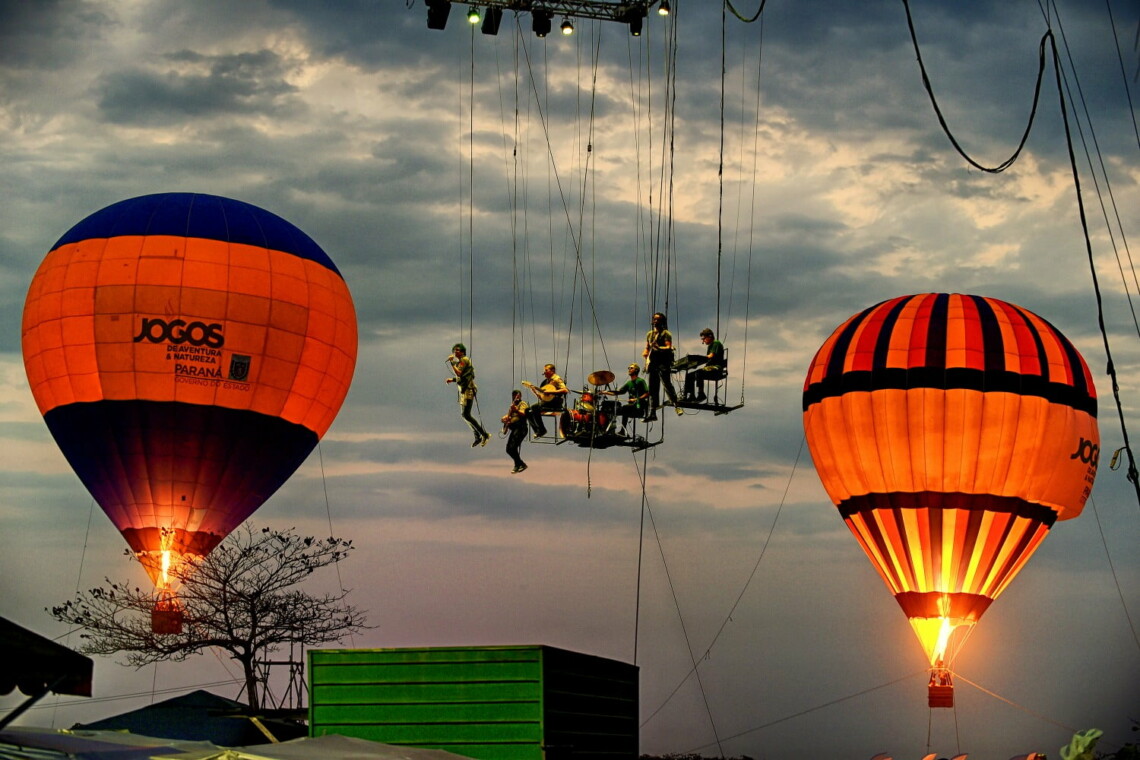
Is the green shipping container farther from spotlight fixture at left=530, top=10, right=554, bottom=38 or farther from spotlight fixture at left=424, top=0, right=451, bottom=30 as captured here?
spotlight fixture at left=530, top=10, right=554, bottom=38

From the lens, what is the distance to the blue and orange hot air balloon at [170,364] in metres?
39.3

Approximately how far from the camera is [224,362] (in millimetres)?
39625

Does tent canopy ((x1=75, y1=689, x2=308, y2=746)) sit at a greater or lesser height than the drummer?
lesser

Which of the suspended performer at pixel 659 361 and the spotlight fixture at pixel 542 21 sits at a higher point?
the spotlight fixture at pixel 542 21

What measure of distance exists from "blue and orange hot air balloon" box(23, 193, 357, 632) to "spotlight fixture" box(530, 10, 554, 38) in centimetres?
894

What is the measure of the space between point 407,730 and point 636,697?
504 cm

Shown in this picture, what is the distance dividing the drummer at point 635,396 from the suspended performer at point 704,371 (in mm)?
892

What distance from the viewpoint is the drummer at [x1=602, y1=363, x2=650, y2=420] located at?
33.0 meters

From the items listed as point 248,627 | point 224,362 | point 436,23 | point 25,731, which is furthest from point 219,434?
point 25,731

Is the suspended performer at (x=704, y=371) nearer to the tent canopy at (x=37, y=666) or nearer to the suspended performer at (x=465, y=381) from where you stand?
the suspended performer at (x=465, y=381)

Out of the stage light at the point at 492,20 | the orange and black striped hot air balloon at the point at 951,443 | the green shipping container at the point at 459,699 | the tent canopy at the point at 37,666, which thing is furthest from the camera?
the orange and black striped hot air balloon at the point at 951,443

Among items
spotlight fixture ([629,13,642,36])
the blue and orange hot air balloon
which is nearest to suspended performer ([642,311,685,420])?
spotlight fixture ([629,13,642,36])

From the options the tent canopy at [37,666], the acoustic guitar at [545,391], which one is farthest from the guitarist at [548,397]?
the tent canopy at [37,666]

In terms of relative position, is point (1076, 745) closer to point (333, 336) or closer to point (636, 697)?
point (636, 697)
